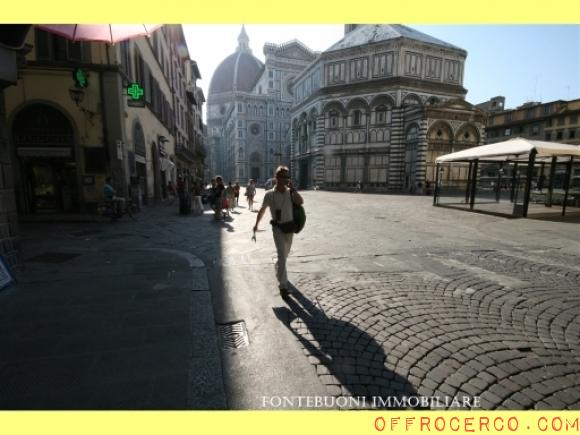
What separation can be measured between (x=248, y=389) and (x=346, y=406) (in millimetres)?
735

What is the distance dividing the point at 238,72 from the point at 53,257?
4282 inches

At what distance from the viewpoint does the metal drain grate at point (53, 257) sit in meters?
5.50

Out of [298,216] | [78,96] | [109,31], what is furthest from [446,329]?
[78,96]

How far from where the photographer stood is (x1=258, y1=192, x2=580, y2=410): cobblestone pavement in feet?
7.56

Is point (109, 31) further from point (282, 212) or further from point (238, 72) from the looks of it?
point (238, 72)

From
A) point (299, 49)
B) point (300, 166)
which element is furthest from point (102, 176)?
point (299, 49)

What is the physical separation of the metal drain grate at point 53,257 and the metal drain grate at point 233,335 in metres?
4.26

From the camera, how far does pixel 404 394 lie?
222 centimetres

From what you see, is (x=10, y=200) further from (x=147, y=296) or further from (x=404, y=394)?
(x=404, y=394)

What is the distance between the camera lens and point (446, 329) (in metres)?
3.14

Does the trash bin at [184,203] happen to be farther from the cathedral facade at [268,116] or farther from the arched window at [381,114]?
the cathedral facade at [268,116]

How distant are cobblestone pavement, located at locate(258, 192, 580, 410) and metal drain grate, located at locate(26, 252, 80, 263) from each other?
4.53 metres

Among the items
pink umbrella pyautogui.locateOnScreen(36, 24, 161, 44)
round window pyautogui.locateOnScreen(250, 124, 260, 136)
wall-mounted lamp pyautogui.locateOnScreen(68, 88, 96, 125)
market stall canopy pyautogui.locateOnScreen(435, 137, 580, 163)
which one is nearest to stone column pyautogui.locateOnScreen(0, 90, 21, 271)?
pink umbrella pyautogui.locateOnScreen(36, 24, 161, 44)

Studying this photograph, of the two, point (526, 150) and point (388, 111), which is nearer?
point (526, 150)
